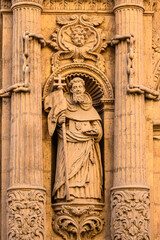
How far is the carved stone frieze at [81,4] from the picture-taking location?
23.9 metres

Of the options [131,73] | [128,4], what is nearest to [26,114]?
[131,73]

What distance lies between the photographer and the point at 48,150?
23.2 meters

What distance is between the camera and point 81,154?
2294cm

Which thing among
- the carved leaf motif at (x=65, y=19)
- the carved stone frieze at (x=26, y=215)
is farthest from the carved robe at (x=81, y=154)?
the carved leaf motif at (x=65, y=19)

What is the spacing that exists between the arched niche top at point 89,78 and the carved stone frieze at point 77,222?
257cm

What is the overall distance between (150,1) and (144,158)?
3.78 metres

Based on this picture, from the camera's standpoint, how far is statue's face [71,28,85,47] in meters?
23.6

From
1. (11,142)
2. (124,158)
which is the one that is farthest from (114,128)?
(11,142)

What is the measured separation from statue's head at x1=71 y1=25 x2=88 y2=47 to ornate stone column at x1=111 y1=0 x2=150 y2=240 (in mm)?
759

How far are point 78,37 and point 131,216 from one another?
424cm

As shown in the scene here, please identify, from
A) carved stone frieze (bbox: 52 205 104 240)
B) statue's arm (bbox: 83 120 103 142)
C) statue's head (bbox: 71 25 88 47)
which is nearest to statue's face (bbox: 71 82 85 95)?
statue's arm (bbox: 83 120 103 142)

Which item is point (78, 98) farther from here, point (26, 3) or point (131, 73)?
point (26, 3)

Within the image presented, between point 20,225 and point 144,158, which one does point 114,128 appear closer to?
point 144,158

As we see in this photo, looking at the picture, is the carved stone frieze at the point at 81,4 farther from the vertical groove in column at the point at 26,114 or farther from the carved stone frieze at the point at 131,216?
the carved stone frieze at the point at 131,216
